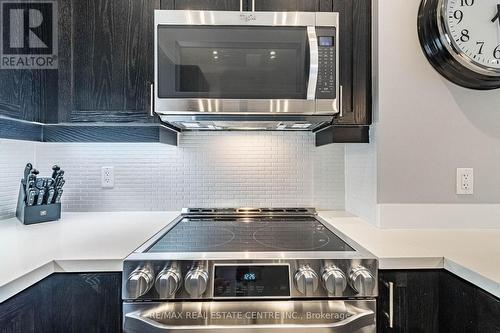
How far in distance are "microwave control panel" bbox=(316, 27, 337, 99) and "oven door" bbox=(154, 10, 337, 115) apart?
27 millimetres

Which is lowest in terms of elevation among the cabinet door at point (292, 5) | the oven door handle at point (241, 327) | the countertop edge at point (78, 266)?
the oven door handle at point (241, 327)

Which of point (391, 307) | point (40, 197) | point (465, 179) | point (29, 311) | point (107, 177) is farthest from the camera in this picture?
point (107, 177)

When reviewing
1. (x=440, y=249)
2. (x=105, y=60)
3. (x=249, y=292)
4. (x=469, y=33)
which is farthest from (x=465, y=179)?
(x=105, y=60)

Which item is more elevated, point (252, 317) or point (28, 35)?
point (28, 35)

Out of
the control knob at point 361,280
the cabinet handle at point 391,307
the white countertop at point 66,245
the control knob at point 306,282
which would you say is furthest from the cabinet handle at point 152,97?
the cabinet handle at point 391,307

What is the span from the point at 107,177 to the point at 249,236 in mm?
927

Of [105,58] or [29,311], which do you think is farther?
[105,58]

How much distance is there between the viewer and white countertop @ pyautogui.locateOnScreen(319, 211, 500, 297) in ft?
3.00

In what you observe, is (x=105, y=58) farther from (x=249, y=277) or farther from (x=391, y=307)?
(x=391, y=307)

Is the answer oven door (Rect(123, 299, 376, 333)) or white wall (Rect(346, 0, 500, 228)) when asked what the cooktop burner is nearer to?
oven door (Rect(123, 299, 376, 333))

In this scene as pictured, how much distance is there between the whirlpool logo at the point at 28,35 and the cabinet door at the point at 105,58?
5 cm

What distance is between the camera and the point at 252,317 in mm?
1003

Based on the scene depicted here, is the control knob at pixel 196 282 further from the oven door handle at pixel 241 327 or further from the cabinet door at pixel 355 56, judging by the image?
the cabinet door at pixel 355 56

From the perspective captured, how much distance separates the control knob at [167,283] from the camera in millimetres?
969
